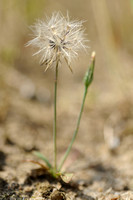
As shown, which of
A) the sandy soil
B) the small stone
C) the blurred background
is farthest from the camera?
the blurred background

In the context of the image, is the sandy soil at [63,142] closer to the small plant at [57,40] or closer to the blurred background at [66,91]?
the blurred background at [66,91]

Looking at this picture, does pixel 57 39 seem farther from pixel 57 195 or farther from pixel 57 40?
pixel 57 195

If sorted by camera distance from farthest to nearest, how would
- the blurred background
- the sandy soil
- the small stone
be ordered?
1. the blurred background
2. the sandy soil
3. the small stone

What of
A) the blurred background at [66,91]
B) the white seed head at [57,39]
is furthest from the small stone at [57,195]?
the blurred background at [66,91]

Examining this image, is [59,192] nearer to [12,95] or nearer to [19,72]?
[12,95]

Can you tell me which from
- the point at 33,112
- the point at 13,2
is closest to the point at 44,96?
the point at 33,112

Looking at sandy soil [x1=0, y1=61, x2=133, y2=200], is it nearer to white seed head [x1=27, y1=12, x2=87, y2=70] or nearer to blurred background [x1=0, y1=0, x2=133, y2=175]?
blurred background [x1=0, y1=0, x2=133, y2=175]

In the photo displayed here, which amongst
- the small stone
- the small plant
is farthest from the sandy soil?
the small plant
